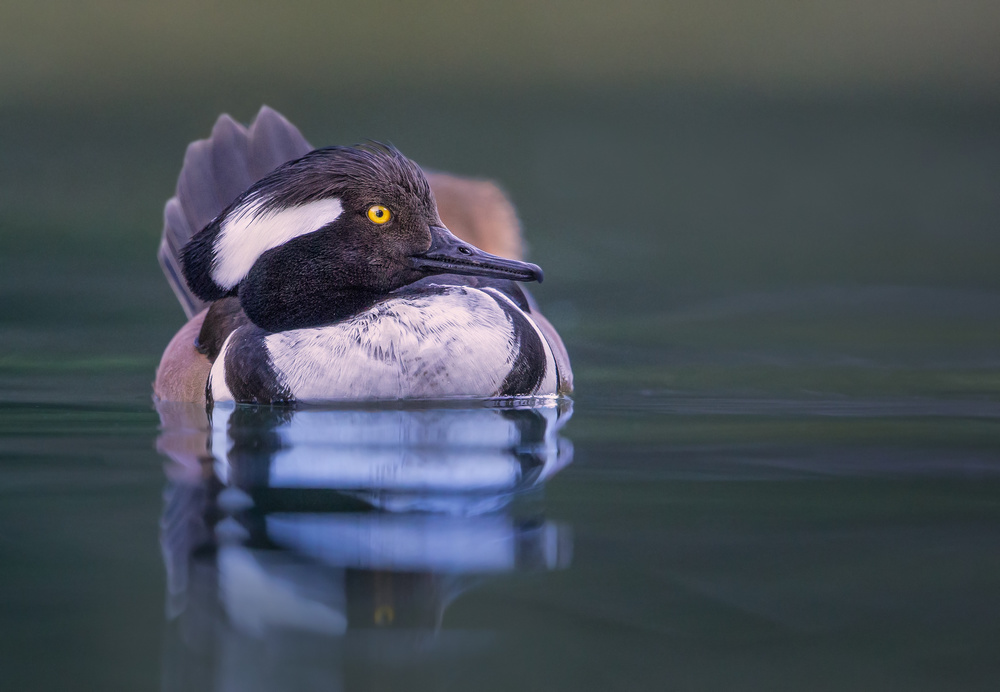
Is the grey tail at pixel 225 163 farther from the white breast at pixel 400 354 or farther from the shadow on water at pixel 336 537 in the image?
the shadow on water at pixel 336 537

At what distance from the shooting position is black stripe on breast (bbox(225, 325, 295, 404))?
3.60m

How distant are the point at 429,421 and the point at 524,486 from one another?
0.80 meters

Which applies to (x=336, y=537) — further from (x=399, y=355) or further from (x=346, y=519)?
(x=399, y=355)

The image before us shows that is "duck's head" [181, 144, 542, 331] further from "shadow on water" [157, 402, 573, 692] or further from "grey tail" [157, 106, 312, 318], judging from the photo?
"grey tail" [157, 106, 312, 318]

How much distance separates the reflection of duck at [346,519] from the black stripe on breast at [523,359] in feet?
0.86

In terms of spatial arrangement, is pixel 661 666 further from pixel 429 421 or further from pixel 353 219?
pixel 353 219

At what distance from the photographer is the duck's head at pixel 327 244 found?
3539 millimetres

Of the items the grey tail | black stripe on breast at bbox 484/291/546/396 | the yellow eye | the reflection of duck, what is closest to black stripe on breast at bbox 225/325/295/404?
the reflection of duck

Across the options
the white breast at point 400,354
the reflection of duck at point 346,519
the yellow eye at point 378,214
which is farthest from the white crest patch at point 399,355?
the yellow eye at point 378,214

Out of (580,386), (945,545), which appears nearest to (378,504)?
(945,545)

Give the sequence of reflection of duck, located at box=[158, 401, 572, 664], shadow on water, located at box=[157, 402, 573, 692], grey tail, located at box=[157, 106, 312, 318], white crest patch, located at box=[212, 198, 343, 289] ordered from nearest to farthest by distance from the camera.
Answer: shadow on water, located at box=[157, 402, 573, 692], reflection of duck, located at box=[158, 401, 572, 664], white crest patch, located at box=[212, 198, 343, 289], grey tail, located at box=[157, 106, 312, 318]

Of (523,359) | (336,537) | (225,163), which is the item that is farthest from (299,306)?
(336,537)

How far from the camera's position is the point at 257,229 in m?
3.53

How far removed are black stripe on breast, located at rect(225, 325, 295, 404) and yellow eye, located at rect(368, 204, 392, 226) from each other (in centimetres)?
50
